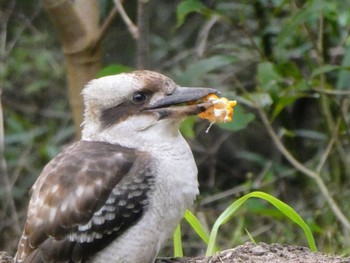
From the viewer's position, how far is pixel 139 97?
18.3 feet

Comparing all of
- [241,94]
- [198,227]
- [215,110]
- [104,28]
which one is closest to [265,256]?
[198,227]

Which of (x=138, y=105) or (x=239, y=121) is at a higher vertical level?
(x=138, y=105)

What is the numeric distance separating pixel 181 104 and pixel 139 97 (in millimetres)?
213

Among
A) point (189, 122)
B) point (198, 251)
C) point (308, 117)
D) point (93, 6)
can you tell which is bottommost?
point (198, 251)

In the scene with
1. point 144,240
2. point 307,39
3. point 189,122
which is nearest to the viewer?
point 144,240

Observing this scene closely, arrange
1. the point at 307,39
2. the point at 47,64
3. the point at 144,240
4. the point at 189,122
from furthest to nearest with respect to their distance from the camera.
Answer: the point at 47,64
the point at 307,39
the point at 189,122
the point at 144,240

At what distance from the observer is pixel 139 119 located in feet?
18.2

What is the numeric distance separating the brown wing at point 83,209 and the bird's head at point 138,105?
29 centimetres

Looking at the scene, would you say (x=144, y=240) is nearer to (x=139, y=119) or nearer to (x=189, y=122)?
(x=139, y=119)

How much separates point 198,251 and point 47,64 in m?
2.32

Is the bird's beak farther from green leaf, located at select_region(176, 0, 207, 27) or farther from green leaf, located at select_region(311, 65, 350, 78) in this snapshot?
green leaf, located at select_region(311, 65, 350, 78)

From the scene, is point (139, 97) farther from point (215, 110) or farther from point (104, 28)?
point (104, 28)

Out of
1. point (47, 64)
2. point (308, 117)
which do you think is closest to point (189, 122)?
point (308, 117)

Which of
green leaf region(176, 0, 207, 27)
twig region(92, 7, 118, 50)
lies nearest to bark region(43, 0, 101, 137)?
twig region(92, 7, 118, 50)
